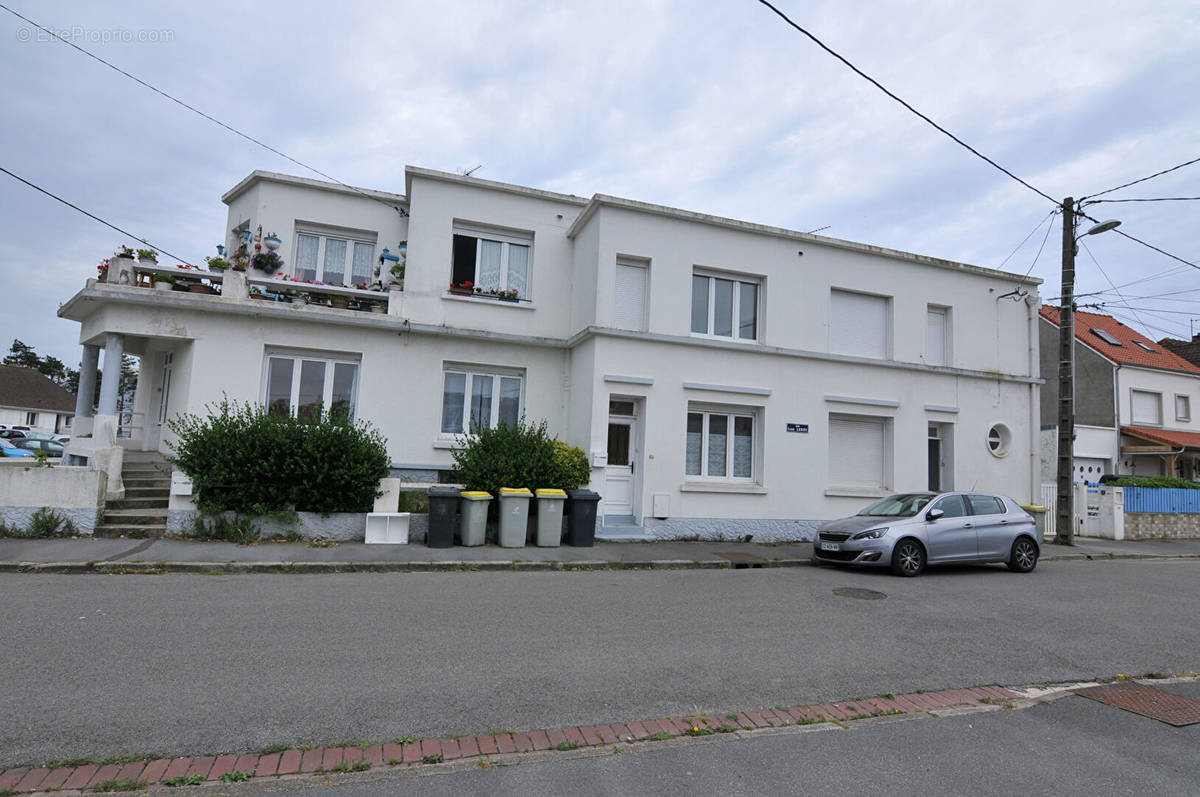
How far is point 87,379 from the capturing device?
1404 cm

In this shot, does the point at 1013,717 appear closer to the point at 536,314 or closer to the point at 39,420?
the point at 536,314

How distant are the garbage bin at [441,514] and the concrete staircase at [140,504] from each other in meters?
4.37

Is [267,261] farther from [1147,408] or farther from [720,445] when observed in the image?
[1147,408]

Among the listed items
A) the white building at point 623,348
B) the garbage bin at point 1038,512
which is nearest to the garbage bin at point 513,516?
the white building at point 623,348

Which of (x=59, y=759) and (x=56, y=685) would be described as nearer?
(x=59, y=759)

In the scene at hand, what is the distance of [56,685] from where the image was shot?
477cm

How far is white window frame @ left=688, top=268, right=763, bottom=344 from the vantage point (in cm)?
1482

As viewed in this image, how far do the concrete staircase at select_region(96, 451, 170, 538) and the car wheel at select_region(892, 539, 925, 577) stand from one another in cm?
1213

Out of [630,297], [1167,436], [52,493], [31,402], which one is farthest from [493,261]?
[31,402]

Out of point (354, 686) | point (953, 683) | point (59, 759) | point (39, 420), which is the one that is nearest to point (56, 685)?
point (59, 759)

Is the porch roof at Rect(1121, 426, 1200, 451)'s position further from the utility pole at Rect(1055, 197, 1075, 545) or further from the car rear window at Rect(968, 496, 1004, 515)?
the car rear window at Rect(968, 496, 1004, 515)

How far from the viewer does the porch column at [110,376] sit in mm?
12539

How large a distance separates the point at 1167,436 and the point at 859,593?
23.1 metres

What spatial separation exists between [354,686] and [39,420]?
62.3m
